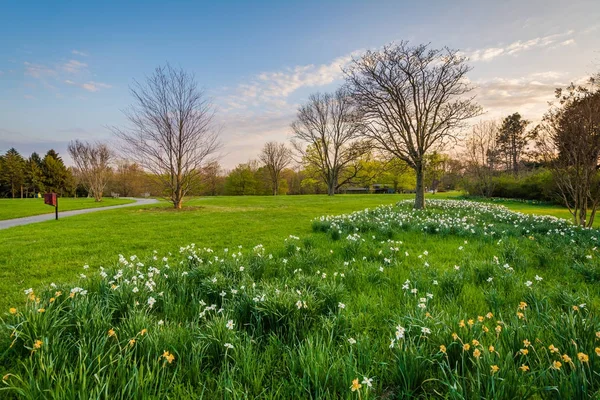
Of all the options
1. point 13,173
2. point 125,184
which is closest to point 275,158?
point 125,184

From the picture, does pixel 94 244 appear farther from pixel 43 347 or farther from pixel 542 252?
pixel 542 252

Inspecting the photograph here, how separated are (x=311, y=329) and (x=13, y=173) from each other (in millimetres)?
68591

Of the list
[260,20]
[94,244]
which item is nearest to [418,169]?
[260,20]

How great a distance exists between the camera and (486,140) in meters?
36.5

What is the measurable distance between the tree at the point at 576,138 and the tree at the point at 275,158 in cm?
4579

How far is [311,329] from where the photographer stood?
2459 millimetres

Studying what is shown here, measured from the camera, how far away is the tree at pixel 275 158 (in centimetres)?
5378

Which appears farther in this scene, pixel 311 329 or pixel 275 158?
pixel 275 158

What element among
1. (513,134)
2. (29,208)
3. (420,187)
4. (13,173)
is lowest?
(29,208)

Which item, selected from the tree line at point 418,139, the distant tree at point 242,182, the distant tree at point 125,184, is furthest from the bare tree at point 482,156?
the distant tree at point 125,184

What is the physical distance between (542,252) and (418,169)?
9.96m

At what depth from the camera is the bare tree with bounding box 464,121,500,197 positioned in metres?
33.7

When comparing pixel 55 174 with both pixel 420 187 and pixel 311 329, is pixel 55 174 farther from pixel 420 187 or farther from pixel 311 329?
pixel 311 329

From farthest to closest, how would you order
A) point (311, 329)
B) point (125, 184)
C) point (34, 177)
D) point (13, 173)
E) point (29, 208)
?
point (125, 184) < point (34, 177) < point (13, 173) < point (29, 208) < point (311, 329)
